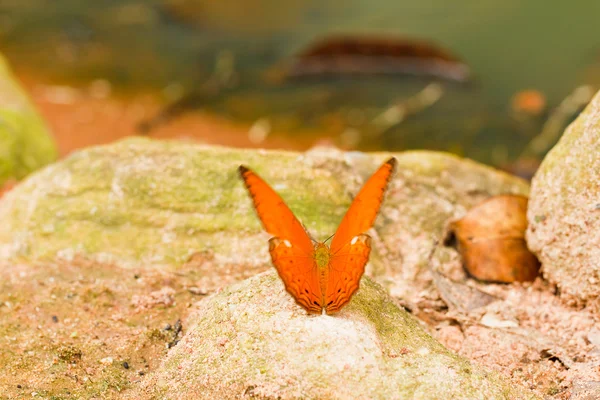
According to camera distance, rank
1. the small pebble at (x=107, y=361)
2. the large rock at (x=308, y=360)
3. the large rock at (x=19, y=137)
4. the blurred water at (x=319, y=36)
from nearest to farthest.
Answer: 1. the large rock at (x=308, y=360)
2. the small pebble at (x=107, y=361)
3. the large rock at (x=19, y=137)
4. the blurred water at (x=319, y=36)

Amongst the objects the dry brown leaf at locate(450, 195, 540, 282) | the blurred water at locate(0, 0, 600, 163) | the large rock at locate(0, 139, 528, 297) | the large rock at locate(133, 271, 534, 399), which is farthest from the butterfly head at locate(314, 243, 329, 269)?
the blurred water at locate(0, 0, 600, 163)

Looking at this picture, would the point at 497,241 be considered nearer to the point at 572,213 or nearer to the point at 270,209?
the point at 572,213

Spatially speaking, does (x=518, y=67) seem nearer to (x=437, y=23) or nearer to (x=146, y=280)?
(x=437, y=23)

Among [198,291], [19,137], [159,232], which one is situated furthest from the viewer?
[19,137]

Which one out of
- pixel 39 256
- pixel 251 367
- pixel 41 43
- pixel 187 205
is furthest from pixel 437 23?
pixel 251 367

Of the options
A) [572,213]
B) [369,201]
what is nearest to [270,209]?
[369,201]

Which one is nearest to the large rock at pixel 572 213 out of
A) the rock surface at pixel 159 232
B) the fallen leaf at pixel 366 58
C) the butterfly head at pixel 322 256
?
the rock surface at pixel 159 232

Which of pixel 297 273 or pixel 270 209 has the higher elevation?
pixel 270 209

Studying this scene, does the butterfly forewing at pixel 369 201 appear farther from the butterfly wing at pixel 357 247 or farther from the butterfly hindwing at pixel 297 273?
the butterfly hindwing at pixel 297 273
